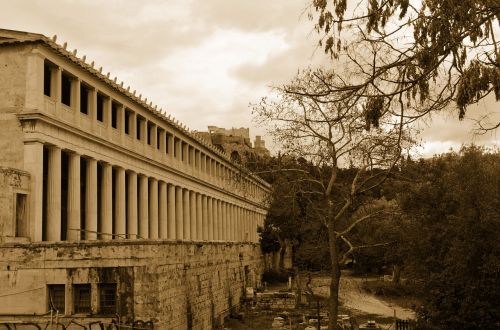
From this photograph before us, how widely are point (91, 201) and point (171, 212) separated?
1521 centimetres

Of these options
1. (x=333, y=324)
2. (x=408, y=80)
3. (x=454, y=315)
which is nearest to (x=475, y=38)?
(x=408, y=80)

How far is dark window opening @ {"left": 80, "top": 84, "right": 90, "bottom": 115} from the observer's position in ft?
111

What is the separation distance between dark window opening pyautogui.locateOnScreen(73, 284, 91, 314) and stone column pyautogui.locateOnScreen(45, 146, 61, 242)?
6.60 meters

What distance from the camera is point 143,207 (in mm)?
41438

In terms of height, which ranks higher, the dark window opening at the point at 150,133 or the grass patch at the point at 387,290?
the dark window opening at the point at 150,133

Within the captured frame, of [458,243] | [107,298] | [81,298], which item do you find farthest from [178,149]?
[458,243]

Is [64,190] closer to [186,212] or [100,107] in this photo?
[100,107]

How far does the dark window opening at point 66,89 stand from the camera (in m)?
31.8

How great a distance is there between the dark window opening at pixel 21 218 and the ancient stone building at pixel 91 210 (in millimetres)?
61

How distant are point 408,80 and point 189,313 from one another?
18157mm

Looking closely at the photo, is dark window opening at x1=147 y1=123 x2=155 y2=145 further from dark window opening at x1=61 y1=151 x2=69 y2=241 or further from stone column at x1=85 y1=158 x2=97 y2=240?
stone column at x1=85 y1=158 x2=97 y2=240

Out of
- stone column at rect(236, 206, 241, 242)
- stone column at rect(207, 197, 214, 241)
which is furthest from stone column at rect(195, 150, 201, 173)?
stone column at rect(236, 206, 241, 242)

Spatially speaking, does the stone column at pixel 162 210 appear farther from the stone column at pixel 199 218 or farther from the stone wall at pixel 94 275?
the stone wall at pixel 94 275

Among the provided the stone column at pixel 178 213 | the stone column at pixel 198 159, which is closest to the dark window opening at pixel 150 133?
the stone column at pixel 178 213
